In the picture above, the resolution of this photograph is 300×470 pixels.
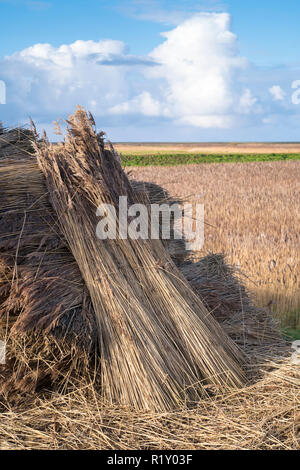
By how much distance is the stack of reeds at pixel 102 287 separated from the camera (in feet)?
9.14

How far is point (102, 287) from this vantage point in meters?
2.88

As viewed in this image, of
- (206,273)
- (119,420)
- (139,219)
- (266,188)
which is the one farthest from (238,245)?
(266,188)

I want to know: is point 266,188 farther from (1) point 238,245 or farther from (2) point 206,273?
(2) point 206,273

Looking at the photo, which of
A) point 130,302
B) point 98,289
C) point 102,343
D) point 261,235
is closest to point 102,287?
point 98,289

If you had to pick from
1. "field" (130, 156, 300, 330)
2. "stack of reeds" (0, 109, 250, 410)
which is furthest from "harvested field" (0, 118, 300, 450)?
"field" (130, 156, 300, 330)

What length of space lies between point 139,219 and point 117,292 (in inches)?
20.0

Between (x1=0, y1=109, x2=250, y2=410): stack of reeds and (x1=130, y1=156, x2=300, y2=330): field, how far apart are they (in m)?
0.44

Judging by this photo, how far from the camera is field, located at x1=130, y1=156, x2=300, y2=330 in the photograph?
5707 mm

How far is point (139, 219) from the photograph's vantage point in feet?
10.3

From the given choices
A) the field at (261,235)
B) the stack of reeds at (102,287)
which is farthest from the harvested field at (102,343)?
the field at (261,235)

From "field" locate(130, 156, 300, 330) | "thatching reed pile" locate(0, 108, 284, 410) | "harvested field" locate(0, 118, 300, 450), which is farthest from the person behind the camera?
"field" locate(130, 156, 300, 330)

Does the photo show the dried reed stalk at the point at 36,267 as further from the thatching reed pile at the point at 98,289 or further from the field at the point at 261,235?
the field at the point at 261,235

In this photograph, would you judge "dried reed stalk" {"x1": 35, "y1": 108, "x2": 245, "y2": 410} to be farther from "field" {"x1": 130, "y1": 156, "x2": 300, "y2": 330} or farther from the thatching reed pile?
"field" {"x1": 130, "y1": 156, "x2": 300, "y2": 330}

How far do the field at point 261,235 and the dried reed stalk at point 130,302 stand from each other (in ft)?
1.33
